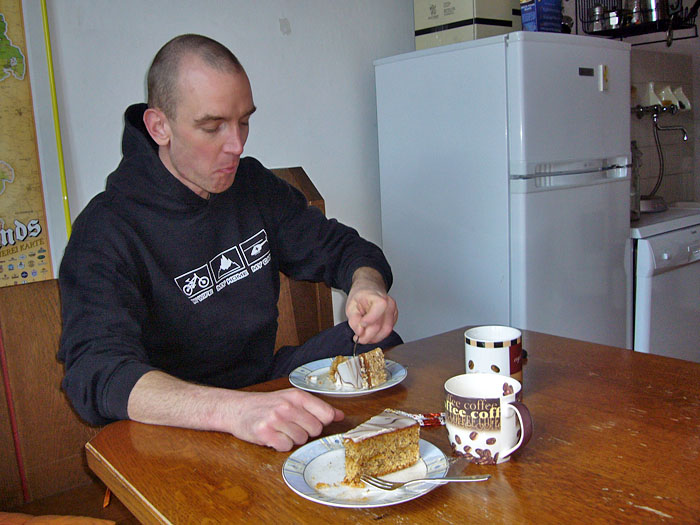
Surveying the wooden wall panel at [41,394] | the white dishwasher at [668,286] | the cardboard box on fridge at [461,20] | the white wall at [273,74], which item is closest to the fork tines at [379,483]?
the wooden wall panel at [41,394]

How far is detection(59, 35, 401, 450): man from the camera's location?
3.72ft

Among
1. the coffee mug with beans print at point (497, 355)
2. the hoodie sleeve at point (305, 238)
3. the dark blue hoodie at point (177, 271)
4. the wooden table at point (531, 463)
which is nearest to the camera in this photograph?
the wooden table at point (531, 463)

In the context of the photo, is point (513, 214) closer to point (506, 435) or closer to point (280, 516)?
point (506, 435)

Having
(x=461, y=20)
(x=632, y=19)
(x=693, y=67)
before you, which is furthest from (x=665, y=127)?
(x=461, y=20)

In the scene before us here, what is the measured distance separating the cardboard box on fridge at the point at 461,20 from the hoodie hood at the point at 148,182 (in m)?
1.46

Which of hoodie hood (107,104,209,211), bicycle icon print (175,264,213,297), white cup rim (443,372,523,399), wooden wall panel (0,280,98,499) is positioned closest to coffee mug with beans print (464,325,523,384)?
white cup rim (443,372,523,399)

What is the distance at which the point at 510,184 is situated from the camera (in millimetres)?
2303

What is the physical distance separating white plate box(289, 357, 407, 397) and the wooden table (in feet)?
0.05

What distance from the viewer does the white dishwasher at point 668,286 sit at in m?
2.72

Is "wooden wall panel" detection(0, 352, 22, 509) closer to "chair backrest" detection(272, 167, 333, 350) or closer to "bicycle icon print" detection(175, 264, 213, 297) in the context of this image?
"bicycle icon print" detection(175, 264, 213, 297)

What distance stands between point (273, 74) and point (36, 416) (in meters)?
1.41

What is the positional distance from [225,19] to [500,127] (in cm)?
99

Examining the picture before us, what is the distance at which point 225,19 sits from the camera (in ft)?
7.44

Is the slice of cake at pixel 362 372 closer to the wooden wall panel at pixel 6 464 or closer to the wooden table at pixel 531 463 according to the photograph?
the wooden table at pixel 531 463
